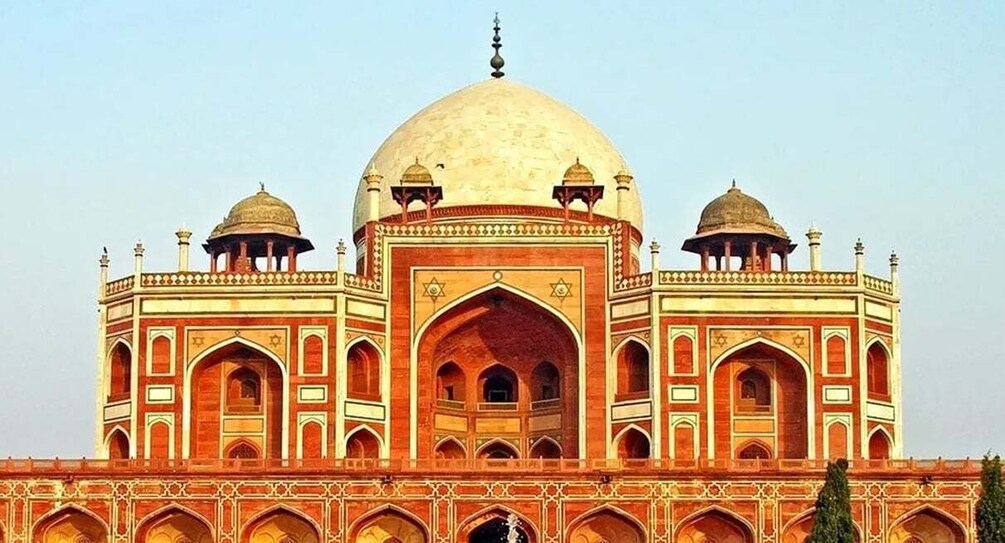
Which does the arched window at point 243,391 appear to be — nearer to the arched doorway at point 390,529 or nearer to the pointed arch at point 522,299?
the pointed arch at point 522,299

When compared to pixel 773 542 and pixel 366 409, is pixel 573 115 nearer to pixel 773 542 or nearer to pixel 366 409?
pixel 366 409

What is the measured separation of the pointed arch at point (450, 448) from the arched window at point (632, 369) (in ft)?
9.99

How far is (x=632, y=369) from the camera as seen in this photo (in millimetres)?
35469

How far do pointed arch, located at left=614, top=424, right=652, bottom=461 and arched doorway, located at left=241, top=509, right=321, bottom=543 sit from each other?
5350 millimetres

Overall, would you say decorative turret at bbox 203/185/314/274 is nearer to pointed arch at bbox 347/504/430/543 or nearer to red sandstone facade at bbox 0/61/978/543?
red sandstone facade at bbox 0/61/978/543

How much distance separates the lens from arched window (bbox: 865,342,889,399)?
3562 centimetres

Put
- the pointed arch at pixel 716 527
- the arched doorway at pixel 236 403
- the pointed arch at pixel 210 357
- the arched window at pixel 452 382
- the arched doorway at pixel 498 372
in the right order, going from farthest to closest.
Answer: the arched window at pixel 452 382
the arched doorway at pixel 498 372
the arched doorway at pixel 236 403
the pointed arch at pixel 210 357
the pointed arch at pixel 716 527

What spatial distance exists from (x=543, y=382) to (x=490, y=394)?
3.43 feet

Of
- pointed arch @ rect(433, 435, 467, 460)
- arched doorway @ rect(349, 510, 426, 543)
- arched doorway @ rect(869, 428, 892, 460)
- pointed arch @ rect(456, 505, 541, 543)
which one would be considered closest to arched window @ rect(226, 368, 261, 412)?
pointed arch @ rect(433, 435, 467, 460)

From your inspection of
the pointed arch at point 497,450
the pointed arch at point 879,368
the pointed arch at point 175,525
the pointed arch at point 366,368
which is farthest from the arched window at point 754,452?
the pointed arch at point 175,525

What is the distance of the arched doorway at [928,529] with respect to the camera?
3197cm

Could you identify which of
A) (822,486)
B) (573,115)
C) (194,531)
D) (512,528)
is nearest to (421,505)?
(512,528)

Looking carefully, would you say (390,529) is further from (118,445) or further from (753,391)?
(753,391)

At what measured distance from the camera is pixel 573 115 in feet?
134
